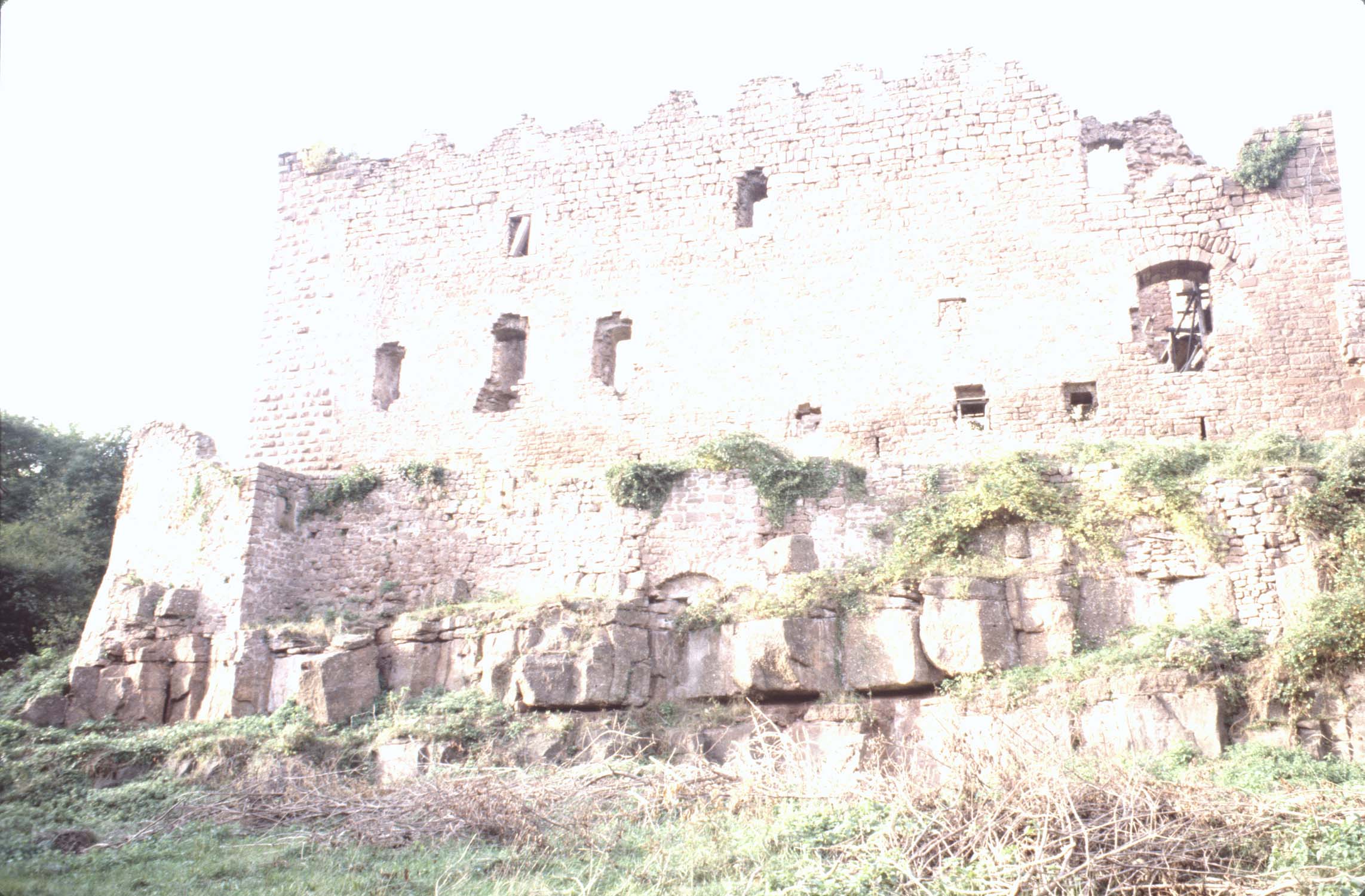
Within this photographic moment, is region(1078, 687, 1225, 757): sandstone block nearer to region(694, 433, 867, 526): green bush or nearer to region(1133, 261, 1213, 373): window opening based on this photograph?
region(694, 433, 867, 526): green bush

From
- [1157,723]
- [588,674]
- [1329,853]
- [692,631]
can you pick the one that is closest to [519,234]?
[692,631]

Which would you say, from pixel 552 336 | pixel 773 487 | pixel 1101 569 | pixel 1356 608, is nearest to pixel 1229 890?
pixel 1356 608

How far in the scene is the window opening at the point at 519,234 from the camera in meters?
22.3

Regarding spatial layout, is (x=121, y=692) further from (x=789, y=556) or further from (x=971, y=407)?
(x=971, y=407)

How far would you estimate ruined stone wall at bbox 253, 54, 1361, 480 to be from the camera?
1930cm

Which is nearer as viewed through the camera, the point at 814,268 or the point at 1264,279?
the point at 1264,279

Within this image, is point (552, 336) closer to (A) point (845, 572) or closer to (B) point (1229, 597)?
(A) point (845, 572)

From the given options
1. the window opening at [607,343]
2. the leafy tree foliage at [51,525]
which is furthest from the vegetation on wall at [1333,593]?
the leafy tree foliage at [51,525]

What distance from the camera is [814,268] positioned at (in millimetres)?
20766

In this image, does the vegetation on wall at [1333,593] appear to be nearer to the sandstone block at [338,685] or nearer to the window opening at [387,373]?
the sandstone block at [338,685]

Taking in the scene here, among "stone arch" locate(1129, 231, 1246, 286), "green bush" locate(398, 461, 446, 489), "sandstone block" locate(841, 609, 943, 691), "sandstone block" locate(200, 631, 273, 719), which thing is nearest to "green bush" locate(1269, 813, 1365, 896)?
"sandstone block" locate(841, 609, 943, 691)

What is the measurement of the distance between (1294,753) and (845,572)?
219 inches

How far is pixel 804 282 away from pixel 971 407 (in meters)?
3.36

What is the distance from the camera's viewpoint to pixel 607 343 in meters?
21.7
